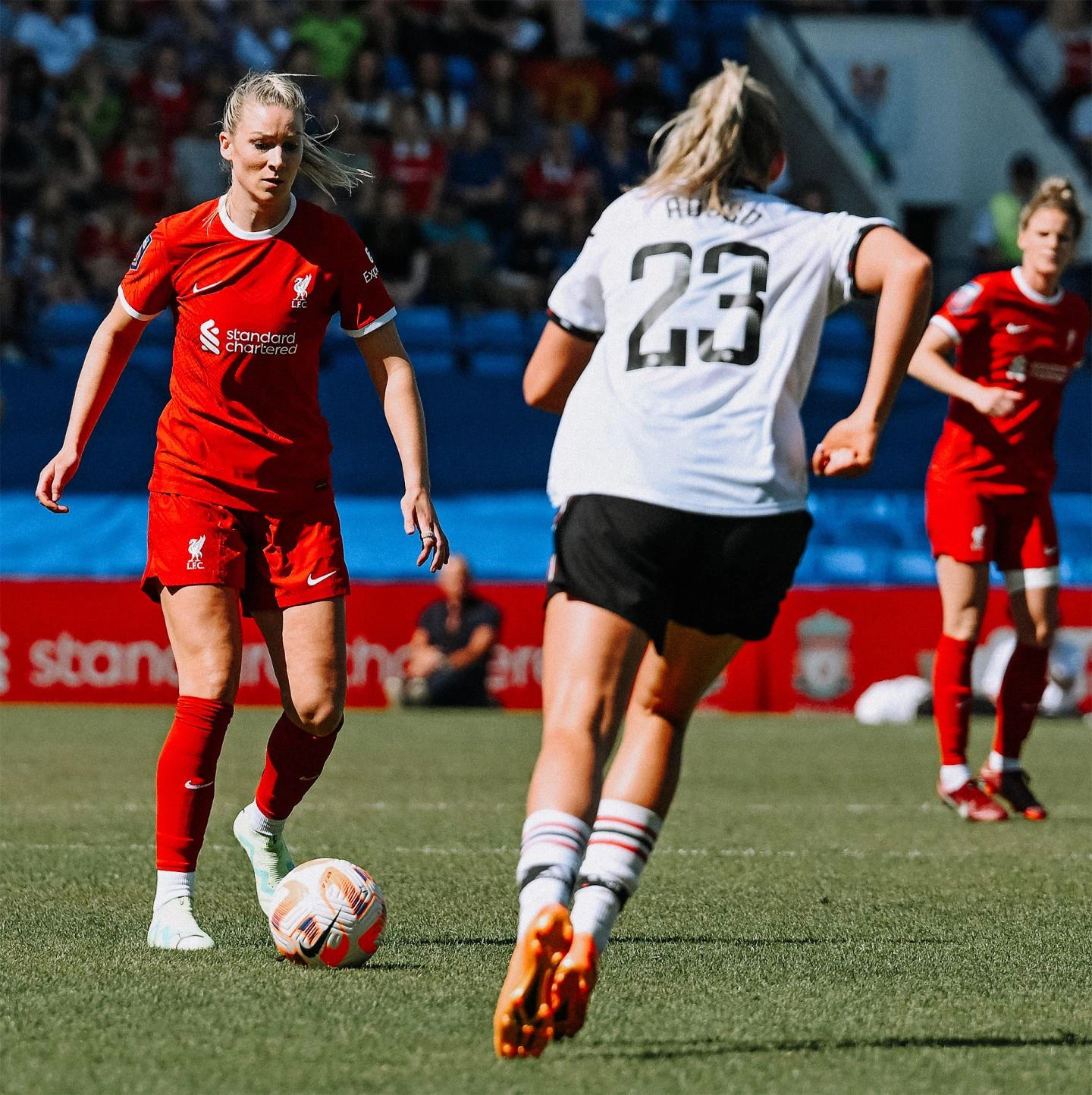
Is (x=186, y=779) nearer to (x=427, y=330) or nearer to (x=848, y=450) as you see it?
(x=848, y=450)

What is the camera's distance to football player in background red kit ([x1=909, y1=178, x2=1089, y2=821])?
8539mm

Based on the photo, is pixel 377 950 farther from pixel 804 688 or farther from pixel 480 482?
pixel 480 482

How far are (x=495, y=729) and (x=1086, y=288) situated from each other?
1030 centimetres

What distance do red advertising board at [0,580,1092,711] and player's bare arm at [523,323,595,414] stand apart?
11832 millimetres

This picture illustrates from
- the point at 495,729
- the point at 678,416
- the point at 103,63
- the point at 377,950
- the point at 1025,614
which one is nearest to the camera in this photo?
the point at 678,416

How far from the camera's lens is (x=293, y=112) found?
16.7 ft

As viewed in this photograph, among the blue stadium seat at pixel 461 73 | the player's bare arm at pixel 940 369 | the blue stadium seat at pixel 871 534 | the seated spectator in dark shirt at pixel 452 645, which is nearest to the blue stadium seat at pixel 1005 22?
the blue stadium seat at pixel 461 73

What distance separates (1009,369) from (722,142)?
16.3 ft

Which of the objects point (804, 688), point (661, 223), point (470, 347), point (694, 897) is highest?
point (661, 223)

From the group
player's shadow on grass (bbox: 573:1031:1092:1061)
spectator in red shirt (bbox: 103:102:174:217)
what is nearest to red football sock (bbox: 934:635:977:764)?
player's shadow on grass (bbox: 573:1031:1092:1061)

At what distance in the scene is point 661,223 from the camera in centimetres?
388

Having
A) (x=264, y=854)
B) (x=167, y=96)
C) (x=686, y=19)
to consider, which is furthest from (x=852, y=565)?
(x=264, y=854)

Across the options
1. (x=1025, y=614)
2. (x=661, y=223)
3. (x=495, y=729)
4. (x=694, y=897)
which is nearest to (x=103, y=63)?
(x=495, y=729)

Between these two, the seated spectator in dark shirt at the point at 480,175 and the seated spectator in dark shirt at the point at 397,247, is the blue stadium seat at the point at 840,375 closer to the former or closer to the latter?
the seated spectator in dark shirt at the point at 480,175
